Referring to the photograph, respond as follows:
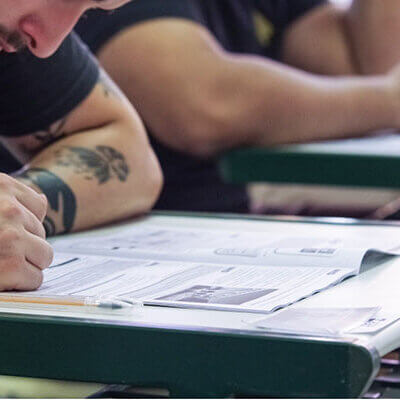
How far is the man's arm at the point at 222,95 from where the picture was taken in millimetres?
1846

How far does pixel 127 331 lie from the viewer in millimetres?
705

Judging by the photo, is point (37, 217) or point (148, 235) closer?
point (37, 217)

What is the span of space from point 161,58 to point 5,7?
37.1 inches

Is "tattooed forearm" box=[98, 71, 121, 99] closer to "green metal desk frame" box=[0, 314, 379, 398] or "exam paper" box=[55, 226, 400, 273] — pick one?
"exam paper" box=[55, 226, 400, 273]

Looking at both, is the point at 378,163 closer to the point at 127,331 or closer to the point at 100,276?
the point at 100,276

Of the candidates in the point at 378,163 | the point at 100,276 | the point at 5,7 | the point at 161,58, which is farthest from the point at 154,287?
the point at 161,58

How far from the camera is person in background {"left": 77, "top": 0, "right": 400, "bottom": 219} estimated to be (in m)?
1.84

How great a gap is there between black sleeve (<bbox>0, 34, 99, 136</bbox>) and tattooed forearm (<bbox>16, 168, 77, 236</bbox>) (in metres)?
0.08

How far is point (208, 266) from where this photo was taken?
0.93m

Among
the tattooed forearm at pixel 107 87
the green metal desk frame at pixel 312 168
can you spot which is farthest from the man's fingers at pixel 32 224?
the green metal desk frame at pixel 312 168

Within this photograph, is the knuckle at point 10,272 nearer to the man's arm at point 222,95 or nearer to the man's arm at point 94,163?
the man's arm at point 94,163

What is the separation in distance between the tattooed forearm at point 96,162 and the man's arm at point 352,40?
120 centimetres

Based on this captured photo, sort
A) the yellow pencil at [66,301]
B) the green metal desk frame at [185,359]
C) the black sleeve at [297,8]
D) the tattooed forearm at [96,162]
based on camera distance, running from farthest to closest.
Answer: the black sleeve at [297,8] < the tattooed forearm at [96,162] < the yellow pencil at [66,301] < the green metal desk frame at [185,359]

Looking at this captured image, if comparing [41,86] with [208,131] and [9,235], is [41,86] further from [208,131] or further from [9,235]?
[208,131]
